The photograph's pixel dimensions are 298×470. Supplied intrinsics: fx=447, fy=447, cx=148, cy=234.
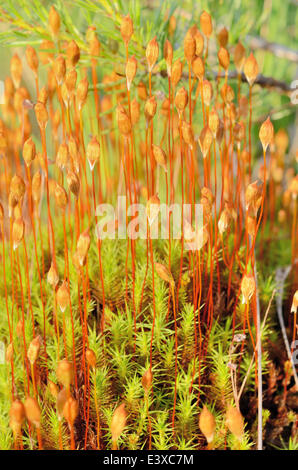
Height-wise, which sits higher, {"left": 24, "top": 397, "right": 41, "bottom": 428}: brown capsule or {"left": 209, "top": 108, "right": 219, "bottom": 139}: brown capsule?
{"left": 209, "top": 108, "right": 219, "bottom": 139}: brown capsule

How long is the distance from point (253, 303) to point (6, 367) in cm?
36

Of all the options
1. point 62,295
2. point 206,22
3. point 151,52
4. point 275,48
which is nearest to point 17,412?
point 62,295

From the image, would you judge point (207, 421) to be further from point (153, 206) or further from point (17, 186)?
point (17, 186)

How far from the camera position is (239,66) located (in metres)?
0.70

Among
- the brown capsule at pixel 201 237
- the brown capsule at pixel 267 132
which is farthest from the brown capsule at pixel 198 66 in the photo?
the brown capsule at pixel 201 237

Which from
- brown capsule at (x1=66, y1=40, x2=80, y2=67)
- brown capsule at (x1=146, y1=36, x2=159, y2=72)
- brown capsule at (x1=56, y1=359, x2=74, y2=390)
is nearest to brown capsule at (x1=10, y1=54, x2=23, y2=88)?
brown capsule at (x1=66, y1=40, x2=80, y2=67)

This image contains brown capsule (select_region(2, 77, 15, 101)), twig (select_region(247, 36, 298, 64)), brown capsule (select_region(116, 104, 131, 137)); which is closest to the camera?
brown capsule (select_region(116, 104, 131, 137))

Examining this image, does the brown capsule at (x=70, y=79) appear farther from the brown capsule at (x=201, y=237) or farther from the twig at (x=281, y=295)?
the twig at (x=281, y=295)

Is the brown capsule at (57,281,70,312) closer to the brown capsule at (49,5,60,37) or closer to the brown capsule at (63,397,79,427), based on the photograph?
the brown capsule at (63,397,79,427)

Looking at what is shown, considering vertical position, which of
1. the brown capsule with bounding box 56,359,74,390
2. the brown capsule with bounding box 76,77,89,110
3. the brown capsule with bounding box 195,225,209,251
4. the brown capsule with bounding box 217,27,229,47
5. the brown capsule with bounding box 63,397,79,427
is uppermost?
the brown capsule with bounding box 217,27,229,47

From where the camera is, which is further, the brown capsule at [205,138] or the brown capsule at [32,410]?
the brown capsule at [205,138]

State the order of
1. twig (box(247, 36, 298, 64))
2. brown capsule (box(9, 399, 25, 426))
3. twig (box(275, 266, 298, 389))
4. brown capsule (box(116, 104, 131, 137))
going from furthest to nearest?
twig (box(247, 36, 298, 64)), twig (box(275, 266, 298, 389)), brown capsule (box(116, 104, 131, 137)), brown capsule (box(9, 399, 25, 426))

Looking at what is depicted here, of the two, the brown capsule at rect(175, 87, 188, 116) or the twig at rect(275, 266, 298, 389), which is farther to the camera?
the twig at rect(275, 266, 298, 389)
